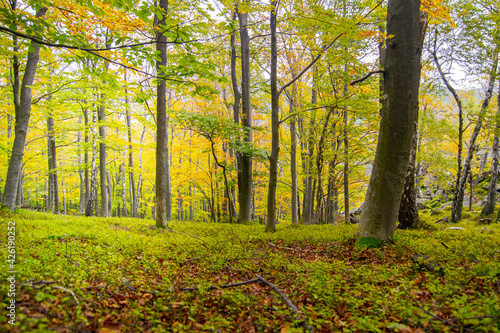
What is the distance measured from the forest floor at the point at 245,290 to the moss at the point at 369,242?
0.71ft

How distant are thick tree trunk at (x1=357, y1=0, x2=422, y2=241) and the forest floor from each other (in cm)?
92

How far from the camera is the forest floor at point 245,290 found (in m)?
1.90

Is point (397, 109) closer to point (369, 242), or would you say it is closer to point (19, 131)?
point (369, 242)

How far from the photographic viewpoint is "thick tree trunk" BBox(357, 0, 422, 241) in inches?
173

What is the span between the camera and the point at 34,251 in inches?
132

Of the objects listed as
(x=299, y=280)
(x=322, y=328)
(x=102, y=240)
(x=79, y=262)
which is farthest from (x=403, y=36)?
(x=102, y=240)

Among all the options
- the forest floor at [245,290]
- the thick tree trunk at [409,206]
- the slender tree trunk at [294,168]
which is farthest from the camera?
the slender tree trunk at [294,168]

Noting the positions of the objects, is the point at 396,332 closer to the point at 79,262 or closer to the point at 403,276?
the point at 403,276

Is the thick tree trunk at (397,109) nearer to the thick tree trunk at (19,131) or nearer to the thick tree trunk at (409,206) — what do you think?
the thick tree trunk at (409,206)

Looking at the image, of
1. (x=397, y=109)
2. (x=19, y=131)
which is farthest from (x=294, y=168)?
(x=19, y=131)

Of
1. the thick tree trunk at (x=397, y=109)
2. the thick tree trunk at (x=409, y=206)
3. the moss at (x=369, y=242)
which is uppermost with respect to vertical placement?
the thick tree trunk at (x=397, y=109)

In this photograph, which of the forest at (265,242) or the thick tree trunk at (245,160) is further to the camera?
the thick tree trunk at (245,160)

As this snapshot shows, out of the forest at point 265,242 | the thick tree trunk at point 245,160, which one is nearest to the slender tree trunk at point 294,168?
the forest at point 265,242

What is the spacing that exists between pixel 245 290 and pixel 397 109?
4.32 metres
